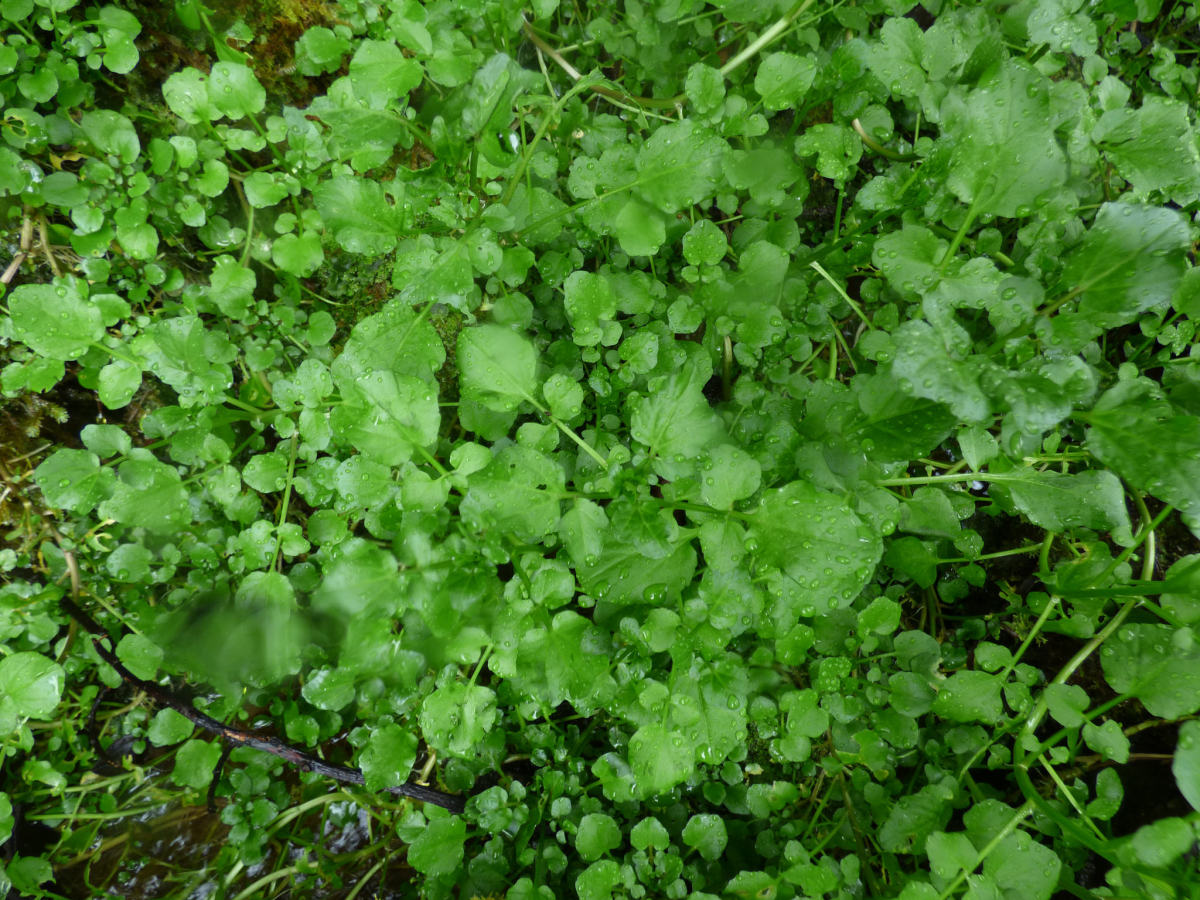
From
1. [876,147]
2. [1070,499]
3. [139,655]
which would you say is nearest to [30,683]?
[139,655]

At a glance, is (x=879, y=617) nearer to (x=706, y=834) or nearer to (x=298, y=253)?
(x=706, y=834)

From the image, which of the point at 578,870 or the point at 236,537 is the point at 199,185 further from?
the point at 578,870

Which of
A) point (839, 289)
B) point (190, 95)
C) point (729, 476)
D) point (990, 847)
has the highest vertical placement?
point (190, 95)

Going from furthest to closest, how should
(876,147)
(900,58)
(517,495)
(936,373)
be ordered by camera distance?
(876,147) < (900,58) < (517,495) < (936,373)

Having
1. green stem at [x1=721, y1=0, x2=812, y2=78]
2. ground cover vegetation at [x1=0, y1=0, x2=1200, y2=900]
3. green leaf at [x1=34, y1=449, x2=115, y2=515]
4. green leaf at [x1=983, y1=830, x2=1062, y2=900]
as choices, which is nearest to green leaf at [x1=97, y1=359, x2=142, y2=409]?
ground cover vegetation at [x1=0, y1=0, x2=1200, y2=900]

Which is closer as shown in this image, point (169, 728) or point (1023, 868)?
point (1023, 868)

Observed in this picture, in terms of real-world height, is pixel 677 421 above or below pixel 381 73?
below

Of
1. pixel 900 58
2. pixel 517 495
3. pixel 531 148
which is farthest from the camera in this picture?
pixel 900 58
